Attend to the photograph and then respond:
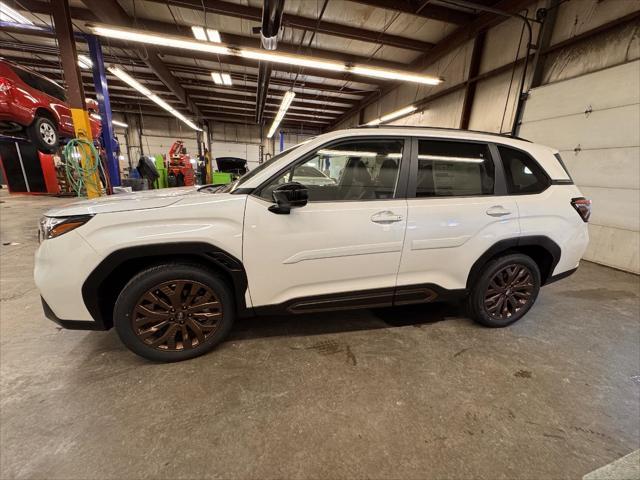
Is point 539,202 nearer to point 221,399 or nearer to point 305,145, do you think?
point 305,145

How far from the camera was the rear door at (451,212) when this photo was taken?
1.93 metres

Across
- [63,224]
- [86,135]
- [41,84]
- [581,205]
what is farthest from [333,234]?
[41,84]

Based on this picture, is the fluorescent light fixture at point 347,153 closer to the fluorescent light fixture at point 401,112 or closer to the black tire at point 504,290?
the black tire at point 504,290

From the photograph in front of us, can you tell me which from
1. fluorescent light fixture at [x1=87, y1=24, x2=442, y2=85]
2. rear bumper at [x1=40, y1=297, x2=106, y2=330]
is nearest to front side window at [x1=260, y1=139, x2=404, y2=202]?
rear bumper at [x1=40, y1=297, x2=106, y2=330]

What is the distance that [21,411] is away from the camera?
1.40 m

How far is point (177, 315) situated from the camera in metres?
1.72

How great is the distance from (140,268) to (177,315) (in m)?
0.38

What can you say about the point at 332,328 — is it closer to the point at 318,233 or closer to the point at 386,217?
the point at 318,233

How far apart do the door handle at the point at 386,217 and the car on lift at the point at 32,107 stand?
8117 millimetres

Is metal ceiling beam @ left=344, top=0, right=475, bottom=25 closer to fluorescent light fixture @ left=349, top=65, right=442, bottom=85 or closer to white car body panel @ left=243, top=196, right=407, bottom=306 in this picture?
fluorescent light fixture @ left=349, top=65, right=442, bottom=85

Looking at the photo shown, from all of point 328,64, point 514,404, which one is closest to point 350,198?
point 514,404

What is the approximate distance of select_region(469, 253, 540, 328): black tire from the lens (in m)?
2.21

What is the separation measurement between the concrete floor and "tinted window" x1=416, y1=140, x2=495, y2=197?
1.19m

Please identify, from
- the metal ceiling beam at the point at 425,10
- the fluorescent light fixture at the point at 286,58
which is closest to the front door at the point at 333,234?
the fluorescent light fixture at the point at 286,58
